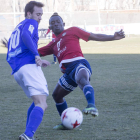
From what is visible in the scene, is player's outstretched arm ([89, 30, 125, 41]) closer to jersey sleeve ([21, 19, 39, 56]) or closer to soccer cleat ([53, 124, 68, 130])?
jersey sleeve ([21, 19, 39, 56])

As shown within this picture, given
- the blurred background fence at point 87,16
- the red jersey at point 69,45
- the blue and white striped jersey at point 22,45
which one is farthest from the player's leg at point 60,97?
the blurred background fence at point 87,16

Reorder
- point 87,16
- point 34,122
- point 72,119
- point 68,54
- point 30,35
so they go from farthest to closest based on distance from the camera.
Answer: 1. point 87,16
2. point 68,54
3. point 72,119
4. point 30,35
5. point 34,122

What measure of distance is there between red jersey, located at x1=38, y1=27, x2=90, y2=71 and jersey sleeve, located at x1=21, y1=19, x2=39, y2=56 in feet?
2.73

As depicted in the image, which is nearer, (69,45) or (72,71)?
(72,71)

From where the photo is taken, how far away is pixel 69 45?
4633mm

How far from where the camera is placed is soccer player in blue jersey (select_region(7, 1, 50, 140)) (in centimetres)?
358

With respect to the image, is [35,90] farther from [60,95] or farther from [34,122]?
[60,95]

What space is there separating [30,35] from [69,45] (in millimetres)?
1053

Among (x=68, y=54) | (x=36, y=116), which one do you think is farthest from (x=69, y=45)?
(x=36, y=116)

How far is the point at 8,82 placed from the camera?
30.2 ft

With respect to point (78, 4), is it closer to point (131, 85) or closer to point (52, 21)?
point (131, 85)

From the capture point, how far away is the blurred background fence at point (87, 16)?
30.9 meters

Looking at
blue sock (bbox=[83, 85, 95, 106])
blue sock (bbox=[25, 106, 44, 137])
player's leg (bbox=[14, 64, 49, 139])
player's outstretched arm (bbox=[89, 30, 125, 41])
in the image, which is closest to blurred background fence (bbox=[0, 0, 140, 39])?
player's outstretched arm (bbox=[89, 30, 125, 41])

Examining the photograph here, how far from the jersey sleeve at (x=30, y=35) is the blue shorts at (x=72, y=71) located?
2.64ft
